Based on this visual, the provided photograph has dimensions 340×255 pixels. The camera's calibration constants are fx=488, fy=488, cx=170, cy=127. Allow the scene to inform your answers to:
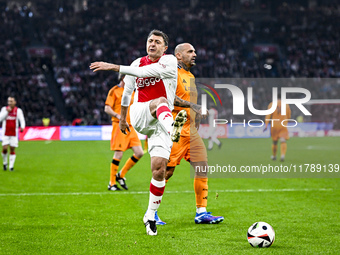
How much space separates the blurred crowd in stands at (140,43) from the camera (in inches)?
1252

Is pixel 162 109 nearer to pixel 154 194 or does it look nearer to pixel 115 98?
pixel 154 194

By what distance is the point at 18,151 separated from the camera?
20156mm

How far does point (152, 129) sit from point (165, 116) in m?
0.45

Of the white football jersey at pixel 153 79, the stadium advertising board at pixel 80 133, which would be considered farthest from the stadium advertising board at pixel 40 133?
the white football jersey at pixel 153 79

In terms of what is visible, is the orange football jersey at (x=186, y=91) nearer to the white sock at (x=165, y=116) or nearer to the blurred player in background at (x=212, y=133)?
the white sock at (x=165, y=116)

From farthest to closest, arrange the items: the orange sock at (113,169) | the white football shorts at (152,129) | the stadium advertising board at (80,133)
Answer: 1. the stadium advertising board at (80,133)
2. the orange sock at (113,169)
3. the white football shorts at (152,129)

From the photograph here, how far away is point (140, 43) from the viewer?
37.2 meters

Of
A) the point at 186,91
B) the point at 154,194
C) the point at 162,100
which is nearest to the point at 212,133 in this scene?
the point at 186,91

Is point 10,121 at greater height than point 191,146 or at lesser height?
lesser

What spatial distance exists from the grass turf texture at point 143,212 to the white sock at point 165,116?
4.08ft

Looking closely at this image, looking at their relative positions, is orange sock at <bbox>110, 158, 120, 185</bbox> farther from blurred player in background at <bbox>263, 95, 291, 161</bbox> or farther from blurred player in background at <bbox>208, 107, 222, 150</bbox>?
blurred player in background at <bbox>208, 107, 222, 150</bbox>

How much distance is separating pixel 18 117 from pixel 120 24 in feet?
84.0

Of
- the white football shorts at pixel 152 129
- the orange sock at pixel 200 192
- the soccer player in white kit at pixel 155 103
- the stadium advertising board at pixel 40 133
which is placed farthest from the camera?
the stadium advertising board at pixel 40 133

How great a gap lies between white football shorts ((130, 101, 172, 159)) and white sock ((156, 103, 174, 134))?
217 mm
